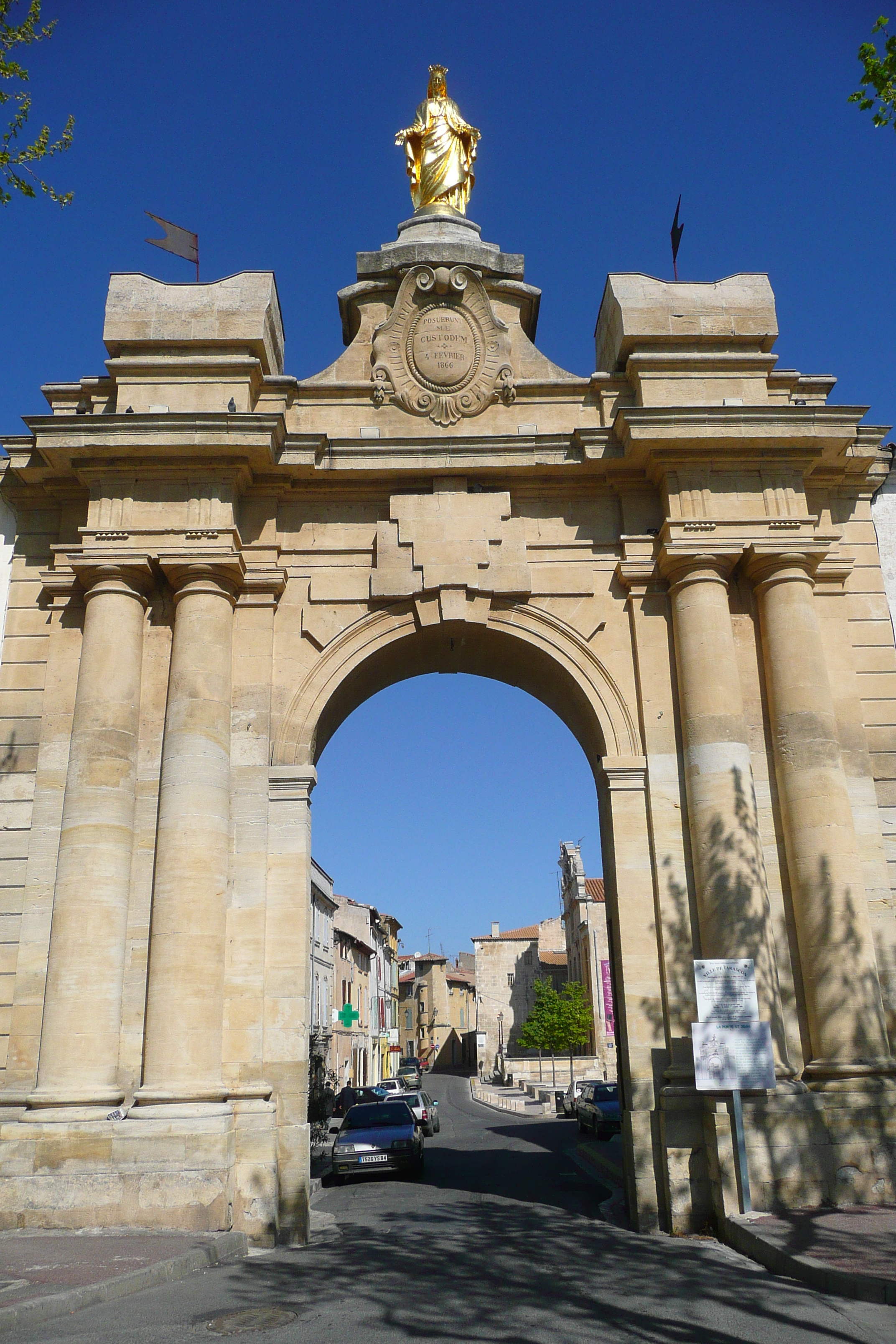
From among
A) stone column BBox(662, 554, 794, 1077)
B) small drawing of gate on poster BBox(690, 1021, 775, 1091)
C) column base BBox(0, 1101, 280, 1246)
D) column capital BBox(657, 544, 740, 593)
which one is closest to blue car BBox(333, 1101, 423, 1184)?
column base BBox(0, 1101, 280, 1246)

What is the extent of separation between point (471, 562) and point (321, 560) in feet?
5.90

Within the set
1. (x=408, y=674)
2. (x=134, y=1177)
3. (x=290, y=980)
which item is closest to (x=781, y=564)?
(x=408, y=674)

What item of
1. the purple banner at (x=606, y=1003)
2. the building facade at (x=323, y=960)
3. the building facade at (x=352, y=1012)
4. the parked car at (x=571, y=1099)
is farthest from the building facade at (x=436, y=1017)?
the parked car at (x=571, y=1099)

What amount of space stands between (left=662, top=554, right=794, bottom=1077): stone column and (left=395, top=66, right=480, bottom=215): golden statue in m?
6.50

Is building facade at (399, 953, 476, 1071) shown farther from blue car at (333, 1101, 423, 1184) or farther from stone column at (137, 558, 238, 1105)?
stone column at (137, 558, 238, 1105)

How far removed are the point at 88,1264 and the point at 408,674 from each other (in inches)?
322

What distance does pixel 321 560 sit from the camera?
12938 mm

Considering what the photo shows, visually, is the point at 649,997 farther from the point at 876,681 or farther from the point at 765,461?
the point at 765,461

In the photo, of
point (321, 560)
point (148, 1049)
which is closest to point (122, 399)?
point (321, 560)

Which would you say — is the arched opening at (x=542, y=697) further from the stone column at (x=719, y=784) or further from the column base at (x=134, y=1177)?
the column base at (x=134, y=1177)

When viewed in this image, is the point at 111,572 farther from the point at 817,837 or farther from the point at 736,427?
the point at 817,837

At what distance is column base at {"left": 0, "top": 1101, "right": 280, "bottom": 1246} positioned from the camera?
960 cm

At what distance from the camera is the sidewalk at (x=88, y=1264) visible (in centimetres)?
656

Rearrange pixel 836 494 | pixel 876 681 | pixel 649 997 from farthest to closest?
pixel 836 494 → pixel 876 681 → pixel 649 997
